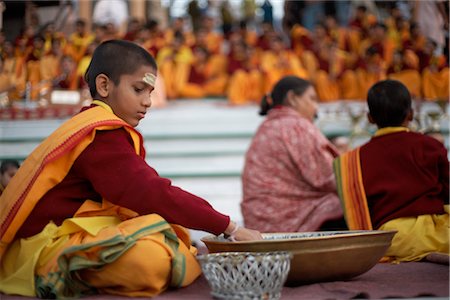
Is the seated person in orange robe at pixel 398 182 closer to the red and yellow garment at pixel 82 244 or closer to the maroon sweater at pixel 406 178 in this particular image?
the maroon sweater at pixel 406 178

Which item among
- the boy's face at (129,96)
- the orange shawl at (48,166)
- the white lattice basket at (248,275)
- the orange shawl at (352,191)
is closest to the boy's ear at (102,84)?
the boy's face at (129,96)

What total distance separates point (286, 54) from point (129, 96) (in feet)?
33.9

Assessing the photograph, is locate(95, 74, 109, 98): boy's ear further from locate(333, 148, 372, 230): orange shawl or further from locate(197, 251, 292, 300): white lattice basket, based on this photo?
locate(333, 148, 372, 230): orange shawl

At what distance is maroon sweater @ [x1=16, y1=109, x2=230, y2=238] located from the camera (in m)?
2.57

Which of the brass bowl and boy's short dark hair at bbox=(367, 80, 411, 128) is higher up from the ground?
boy's short dark hair at bbox=(367, 80, 411, 128)

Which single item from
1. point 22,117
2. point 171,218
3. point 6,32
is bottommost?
point 22,117

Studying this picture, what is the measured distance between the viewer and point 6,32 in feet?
19.1

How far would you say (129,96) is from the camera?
2.80 m

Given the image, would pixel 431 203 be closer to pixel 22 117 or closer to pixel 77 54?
pixel 22 117

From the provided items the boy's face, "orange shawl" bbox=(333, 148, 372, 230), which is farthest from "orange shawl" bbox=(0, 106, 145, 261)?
"orange shawl" bbox=(333, 148, 372, 230)

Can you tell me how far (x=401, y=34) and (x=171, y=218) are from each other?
1184 cm

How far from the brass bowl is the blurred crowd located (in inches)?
211

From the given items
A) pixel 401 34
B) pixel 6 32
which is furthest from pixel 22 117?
pixel 401 34

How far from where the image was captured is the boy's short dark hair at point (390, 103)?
12.0ft
